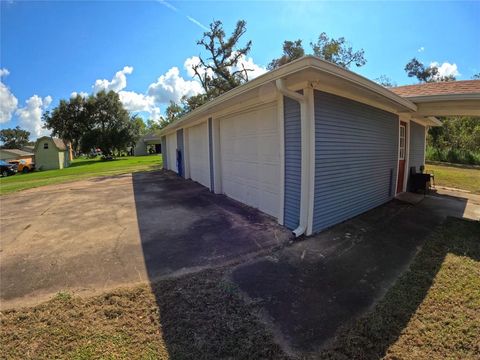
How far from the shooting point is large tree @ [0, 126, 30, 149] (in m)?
76.4

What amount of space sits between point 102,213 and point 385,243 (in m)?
6.60

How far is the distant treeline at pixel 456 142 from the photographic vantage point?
17.4 metres

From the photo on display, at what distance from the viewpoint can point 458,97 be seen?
4.65 m

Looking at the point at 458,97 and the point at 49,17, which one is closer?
the point at 458,97

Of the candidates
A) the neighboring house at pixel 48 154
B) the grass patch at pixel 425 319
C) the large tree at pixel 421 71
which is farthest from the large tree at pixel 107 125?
the large tree at pixel 421 71

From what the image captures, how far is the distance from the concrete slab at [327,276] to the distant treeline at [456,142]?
17499 mm

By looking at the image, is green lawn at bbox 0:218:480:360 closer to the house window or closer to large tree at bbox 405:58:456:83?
the house window

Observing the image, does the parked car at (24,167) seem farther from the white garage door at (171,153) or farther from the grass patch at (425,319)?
the grass patch at (425,319)

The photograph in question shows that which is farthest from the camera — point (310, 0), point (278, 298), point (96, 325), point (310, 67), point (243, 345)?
point (310, 0)

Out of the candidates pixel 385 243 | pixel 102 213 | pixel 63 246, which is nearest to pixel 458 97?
pixel 385 243

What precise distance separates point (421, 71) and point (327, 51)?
2304 cm

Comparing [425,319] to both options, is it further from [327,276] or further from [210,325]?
[210,325]

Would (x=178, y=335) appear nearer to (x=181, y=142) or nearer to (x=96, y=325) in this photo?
(x=96, y=325)

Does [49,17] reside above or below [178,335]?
above
